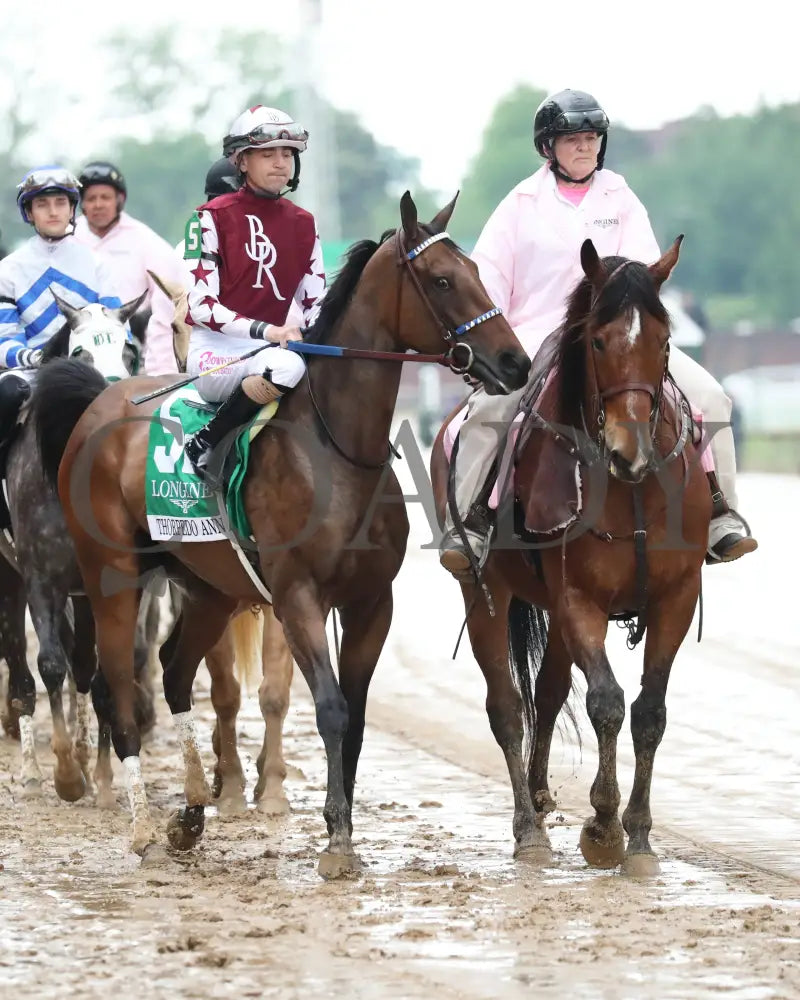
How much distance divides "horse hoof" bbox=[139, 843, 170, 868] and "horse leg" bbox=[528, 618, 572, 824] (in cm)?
164

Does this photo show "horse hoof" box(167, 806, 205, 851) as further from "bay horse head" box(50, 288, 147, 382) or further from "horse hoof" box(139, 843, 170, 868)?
"bay horse head" box(50, 288, 147, 382)

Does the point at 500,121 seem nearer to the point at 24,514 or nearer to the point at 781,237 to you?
the point at 781,237

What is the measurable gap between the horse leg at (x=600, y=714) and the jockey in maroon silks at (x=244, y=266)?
1477 mm

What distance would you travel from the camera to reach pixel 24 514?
9078 millimetres

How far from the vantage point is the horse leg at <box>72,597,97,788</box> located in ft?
31.2

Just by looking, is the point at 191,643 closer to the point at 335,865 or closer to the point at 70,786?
the point at 70,786

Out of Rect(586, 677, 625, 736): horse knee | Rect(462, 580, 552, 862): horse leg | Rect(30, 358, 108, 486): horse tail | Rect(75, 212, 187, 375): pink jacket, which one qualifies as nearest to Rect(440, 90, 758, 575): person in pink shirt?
Rect(462, 580, 552, 862): horse leg

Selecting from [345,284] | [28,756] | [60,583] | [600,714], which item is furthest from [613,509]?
[28,756]

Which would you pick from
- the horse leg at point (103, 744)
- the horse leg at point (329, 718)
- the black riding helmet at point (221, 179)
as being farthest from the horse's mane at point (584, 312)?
the black riding helmet at point (221, 179)

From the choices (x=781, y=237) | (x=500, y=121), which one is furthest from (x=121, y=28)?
(x=781, y=237)

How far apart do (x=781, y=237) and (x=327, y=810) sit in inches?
3030

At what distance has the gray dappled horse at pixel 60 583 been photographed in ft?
29.3

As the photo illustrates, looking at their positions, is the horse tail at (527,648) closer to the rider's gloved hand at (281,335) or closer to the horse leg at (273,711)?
the horse leg at (273,711)

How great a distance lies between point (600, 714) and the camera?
696 cm
